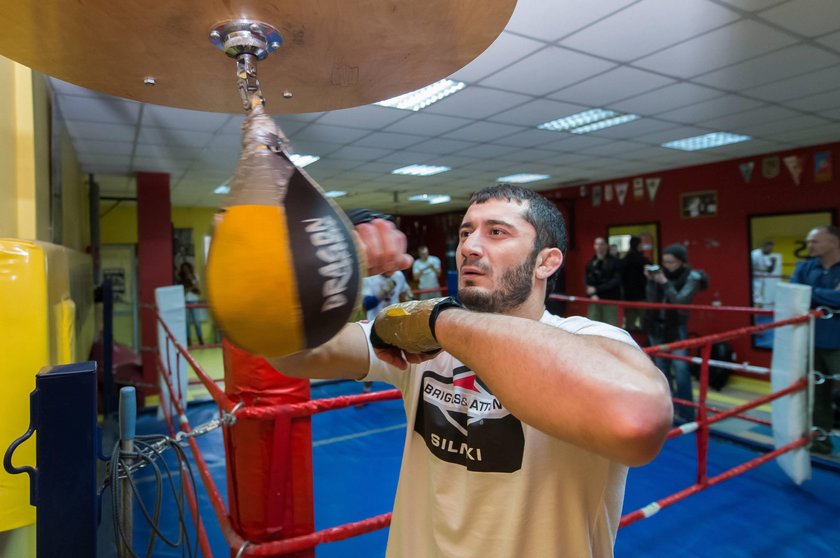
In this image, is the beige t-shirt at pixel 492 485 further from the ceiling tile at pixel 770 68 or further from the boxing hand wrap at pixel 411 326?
the ceiling tile at pixel 770 68

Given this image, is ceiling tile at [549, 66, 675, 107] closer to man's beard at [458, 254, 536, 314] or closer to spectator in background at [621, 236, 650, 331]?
spectator in background at [621, 236, 650, 331]

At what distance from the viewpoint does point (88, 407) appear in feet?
2.60

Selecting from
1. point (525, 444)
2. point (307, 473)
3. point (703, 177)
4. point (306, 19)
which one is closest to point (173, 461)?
point (307, 473)

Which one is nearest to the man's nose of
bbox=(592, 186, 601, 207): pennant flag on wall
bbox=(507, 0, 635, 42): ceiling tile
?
bbox=(507, 0, 635, 42): ceiling tile

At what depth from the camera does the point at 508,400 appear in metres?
0.61

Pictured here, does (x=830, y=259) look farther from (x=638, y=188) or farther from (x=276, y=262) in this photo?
(x=638, y=188)

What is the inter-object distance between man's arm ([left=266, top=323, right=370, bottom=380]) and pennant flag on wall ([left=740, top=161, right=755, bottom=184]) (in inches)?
265

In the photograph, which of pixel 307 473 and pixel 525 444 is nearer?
pixel 525 444

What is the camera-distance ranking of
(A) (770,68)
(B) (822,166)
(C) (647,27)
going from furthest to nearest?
(B) (822,166) → (A) (770,68) → (C) (647,27)

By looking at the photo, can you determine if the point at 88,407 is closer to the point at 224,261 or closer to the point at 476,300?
the point at 224,261

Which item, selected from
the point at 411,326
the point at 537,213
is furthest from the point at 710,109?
the point at 411,326

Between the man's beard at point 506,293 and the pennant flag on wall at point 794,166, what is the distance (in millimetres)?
6299

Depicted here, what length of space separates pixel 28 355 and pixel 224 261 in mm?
680

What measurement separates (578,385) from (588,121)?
4.53 m
